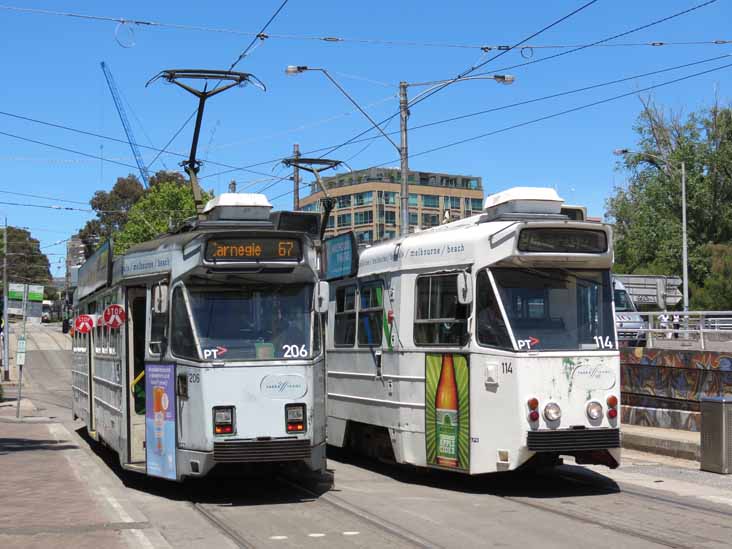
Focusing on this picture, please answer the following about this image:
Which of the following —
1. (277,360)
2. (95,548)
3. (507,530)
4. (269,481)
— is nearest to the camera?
(95,548)

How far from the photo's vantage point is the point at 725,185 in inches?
2216

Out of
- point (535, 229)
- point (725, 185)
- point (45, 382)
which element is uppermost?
point (725, 185)

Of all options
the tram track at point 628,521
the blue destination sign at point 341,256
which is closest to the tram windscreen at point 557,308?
the tram track at point 628,521

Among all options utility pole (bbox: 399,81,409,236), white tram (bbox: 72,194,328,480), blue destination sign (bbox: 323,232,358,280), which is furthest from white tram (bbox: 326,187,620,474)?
utility pole (bbox: 399,81,409,236)

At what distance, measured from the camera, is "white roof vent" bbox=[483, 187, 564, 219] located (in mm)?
12453

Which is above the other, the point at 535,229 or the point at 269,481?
the point at 535,229

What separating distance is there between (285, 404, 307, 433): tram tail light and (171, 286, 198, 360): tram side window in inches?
47.8

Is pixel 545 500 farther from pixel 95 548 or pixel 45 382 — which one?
pixel 45 382

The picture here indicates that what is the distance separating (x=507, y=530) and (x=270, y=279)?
3841mm

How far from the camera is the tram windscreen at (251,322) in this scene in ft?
36.0

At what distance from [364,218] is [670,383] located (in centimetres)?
8058

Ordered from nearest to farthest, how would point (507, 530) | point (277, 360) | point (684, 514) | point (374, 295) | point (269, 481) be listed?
point (507, 530), point (684, 514), point (277, 360), point (269, 481), point (374, 295)

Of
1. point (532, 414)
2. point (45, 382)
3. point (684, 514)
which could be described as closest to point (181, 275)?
point (532, 414)

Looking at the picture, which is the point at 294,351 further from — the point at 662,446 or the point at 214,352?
the point at 662,446
